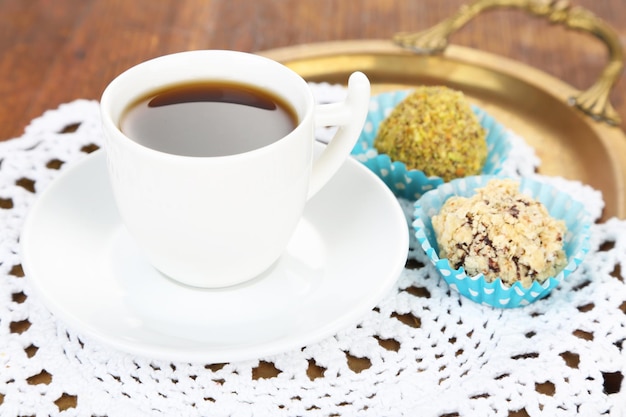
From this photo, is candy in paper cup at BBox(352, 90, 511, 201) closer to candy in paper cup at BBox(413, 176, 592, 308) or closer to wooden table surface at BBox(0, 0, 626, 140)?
candy in paper cup at BBox(413, 176, 592, 308)

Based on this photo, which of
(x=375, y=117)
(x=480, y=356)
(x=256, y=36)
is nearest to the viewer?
(x=480, y=356)

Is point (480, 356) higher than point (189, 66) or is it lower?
lower

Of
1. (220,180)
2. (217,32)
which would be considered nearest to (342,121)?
(220,180)

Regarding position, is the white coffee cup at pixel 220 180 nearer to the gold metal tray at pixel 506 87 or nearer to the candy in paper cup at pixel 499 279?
the candy in paper cup at pixel 499 279

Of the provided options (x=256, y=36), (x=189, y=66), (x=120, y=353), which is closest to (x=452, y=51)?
(x=256, y=36)

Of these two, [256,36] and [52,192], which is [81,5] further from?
[52,192]

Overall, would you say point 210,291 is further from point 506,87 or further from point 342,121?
point 506,87
